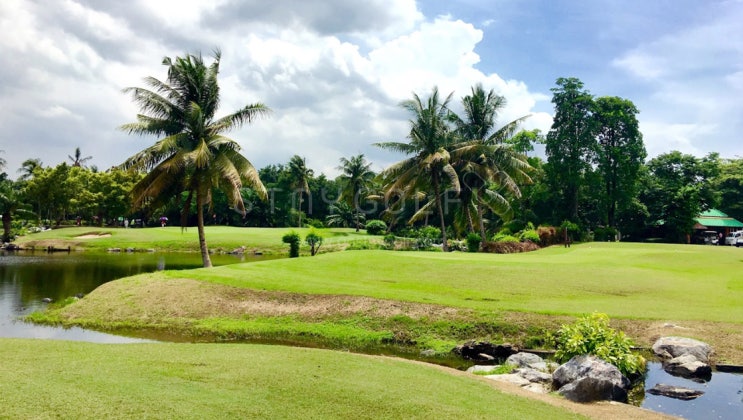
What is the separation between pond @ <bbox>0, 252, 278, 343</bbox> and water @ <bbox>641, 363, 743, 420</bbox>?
49.9 ft

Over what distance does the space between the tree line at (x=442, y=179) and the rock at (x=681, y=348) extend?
65.7ft

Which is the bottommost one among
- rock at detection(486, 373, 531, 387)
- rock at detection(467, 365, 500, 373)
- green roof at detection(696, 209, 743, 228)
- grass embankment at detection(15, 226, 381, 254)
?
rock at detection(467, 365, 500, 373)

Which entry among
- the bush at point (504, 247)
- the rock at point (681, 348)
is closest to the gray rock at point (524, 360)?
the rock at point (681, 348)

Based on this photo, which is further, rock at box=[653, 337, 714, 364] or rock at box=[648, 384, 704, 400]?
rock at box=[653, 337, 714, 364]

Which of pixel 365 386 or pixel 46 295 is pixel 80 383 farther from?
pixel 46 295

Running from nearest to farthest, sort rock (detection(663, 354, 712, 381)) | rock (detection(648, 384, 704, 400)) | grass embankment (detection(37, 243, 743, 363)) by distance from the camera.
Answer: rock (detection(648, 384, 704, 400)) < rock (detection(663, 354, 712, 381)) < grass embankment (detection(37, 243, 743, 363))

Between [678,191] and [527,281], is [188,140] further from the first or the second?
[678,191]

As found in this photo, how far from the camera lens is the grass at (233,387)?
8.22 m

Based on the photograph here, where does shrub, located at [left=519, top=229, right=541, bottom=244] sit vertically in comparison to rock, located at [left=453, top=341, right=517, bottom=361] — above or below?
above

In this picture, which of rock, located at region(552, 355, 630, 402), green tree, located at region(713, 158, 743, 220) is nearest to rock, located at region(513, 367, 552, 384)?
rock, located at region(552, 355, 630, 402)

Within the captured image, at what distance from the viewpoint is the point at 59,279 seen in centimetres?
3225

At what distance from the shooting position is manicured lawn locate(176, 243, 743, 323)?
19.5 m

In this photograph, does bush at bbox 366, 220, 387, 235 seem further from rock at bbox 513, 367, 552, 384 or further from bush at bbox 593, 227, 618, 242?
rock at bbox 513, 367, 552, 384

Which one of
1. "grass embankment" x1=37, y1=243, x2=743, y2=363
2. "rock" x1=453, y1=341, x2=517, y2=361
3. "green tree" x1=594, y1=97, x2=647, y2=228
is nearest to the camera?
"rock" x1=453, y1=341, x2=517, y2=361
